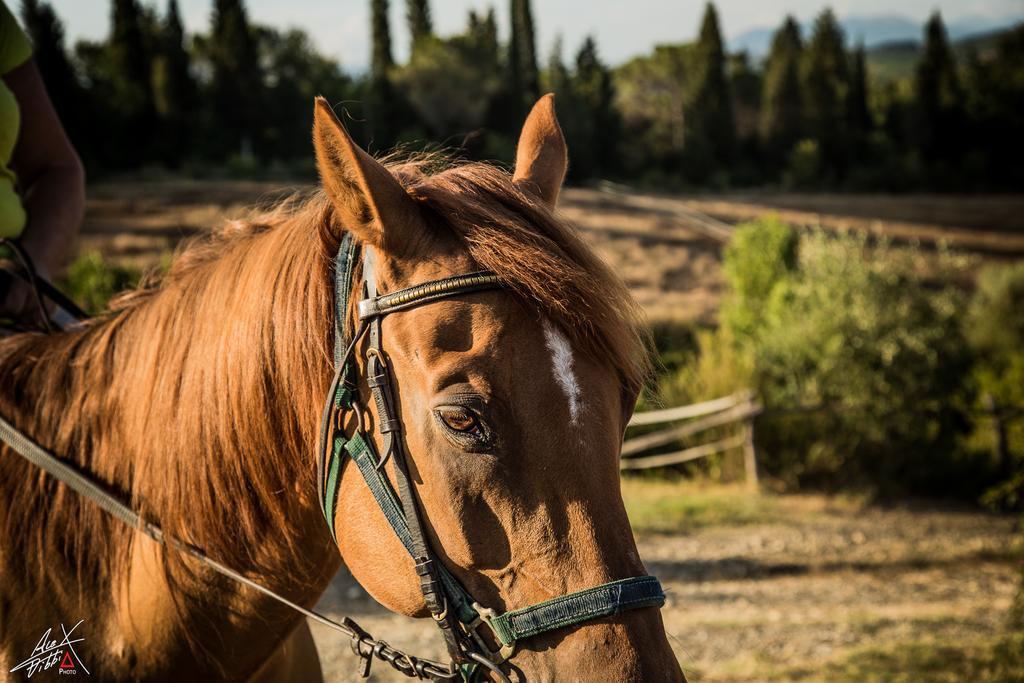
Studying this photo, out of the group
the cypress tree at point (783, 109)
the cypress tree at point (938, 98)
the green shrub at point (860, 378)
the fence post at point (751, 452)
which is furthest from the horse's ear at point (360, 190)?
the cypress tree at point (938, 98)

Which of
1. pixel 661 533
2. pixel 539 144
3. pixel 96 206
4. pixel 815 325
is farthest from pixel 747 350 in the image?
pixel 96 206

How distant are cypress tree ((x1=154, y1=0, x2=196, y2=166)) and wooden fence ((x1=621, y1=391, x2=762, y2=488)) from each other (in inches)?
1304

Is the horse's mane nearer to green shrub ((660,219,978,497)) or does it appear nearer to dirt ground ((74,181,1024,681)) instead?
dirt ground ((74,181,1024,681))

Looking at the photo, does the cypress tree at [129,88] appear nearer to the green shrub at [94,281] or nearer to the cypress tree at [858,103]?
the green shrub at [94,281]

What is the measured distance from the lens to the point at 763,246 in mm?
17859

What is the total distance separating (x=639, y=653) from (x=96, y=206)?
119ft

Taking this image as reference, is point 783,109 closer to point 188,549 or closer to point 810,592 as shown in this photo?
point 810,592

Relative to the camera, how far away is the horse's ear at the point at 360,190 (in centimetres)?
147

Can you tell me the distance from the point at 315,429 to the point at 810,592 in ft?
27.3

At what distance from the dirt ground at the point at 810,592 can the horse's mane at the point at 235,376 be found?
3.63 m

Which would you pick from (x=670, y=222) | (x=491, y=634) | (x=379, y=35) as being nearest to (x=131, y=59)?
(x=379, y=35)

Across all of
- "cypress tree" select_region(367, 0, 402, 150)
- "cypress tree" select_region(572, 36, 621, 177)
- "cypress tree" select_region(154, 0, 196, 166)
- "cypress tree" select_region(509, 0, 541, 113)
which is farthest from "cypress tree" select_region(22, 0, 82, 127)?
"cypress tree" select_region(572, 36, 621, 177)

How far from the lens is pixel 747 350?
1557 centimetres

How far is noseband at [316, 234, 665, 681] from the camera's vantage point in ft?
4.52
